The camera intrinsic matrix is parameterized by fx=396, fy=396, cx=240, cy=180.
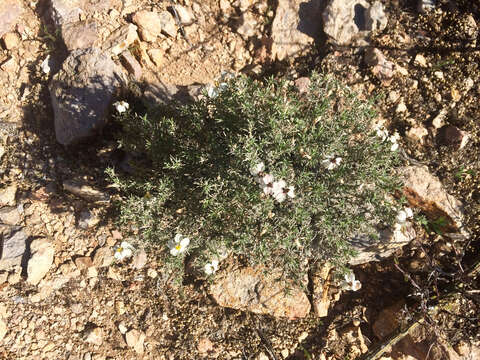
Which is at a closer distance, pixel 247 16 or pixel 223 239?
pixel 223 239

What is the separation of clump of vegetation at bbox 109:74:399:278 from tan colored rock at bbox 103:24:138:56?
1349 mm

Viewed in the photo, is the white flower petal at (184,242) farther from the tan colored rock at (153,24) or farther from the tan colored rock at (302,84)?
the tan colored rock at (153,24)

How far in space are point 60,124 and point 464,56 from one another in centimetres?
548

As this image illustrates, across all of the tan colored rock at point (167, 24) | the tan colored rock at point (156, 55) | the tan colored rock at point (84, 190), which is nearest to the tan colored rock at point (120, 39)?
the tan colored rock at point (156, 55)

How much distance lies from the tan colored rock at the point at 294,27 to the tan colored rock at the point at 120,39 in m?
2.00

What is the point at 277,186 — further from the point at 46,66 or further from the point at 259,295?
the point at 46,66

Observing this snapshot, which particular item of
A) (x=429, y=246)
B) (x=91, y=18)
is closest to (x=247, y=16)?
(x=91, y=18)

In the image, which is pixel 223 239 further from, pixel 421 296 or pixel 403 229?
pixel 421 296

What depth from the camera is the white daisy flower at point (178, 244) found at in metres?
4.07

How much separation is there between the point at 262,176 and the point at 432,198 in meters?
2.64

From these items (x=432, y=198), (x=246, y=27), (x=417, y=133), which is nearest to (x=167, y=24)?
(x=246, y=27)

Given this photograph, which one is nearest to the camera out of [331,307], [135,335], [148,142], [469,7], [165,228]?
[148,142]

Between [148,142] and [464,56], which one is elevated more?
[464,56]

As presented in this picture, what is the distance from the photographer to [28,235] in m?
5.04
